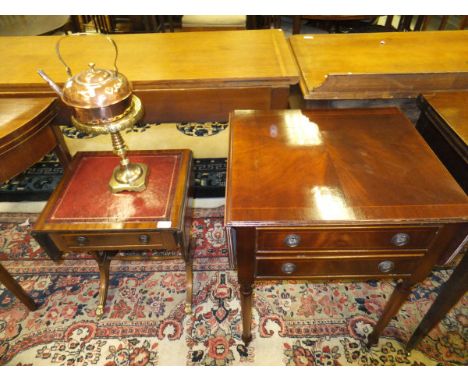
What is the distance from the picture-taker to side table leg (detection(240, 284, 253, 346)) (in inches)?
46.1

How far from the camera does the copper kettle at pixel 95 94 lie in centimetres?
103

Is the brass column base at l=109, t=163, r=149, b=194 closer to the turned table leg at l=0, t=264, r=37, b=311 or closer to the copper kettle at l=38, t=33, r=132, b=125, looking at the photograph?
the copper kettle at l=38, t=33, r=132, b=125

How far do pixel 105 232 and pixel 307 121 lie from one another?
3.00ft

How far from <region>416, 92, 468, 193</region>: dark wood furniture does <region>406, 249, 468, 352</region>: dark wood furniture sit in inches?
11.5

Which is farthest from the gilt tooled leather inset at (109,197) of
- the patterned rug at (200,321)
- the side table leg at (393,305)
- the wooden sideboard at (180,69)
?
the side table leg at (393,305)

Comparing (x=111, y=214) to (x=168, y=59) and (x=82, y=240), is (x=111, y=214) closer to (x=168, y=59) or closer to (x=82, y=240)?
(x=82, y=240)

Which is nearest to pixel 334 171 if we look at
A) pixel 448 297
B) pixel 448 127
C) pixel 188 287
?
pixel 448 127

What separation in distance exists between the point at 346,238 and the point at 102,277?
4.38ft

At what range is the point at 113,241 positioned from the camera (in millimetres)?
1265

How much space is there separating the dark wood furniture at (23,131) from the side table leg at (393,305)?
1.63 metres

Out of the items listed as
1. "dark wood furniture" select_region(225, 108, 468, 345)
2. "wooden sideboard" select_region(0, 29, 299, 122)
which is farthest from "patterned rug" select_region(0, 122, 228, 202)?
"dark wood furniture" select_region(225, 108, 468, 345)

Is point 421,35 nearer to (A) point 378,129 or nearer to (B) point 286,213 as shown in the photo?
(A) point 378,129

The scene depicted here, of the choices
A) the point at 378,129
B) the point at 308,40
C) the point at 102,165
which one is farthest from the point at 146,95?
the point at 378,129

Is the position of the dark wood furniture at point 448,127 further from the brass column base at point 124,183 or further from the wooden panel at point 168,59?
the brass column base at point 124,183
